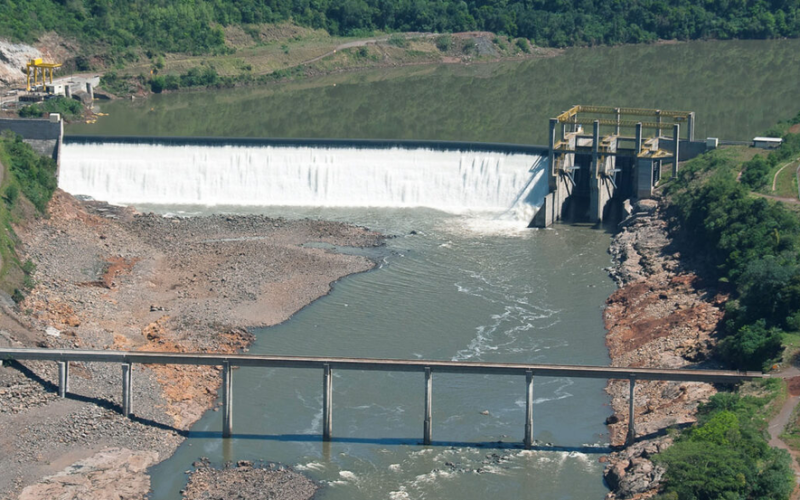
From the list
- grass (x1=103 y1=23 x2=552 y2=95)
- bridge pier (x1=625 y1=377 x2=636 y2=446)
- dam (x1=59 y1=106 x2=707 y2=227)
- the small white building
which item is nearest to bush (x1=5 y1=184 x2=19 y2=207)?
dam (x1=59 y1=106 x2=707 y2=227)

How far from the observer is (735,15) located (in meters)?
141

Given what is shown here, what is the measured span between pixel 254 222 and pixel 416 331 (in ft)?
65.7

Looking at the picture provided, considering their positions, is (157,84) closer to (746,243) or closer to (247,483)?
(746,243)

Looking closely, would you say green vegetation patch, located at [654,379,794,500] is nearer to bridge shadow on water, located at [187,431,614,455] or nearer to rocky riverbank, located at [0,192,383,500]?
bridge shadow on water, located at [187,431,614,455]

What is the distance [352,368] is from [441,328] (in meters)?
12.2

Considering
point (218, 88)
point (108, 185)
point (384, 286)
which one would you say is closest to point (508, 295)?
point (384, 286)

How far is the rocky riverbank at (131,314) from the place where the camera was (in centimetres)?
4594

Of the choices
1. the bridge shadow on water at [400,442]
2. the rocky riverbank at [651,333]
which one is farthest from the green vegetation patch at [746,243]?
the bridge shadow on water at [400,442]

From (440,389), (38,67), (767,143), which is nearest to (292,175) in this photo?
(767,143)

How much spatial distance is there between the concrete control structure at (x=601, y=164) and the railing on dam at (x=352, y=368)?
2960 centimetres

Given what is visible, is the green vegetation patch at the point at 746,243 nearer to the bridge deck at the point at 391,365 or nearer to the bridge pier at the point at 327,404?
the bridge deck at the point at 391,365

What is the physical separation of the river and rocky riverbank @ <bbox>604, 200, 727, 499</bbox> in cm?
90

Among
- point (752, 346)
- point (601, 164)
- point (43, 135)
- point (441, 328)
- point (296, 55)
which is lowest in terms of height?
point (441, 328)

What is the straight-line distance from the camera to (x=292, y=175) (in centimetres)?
8312
